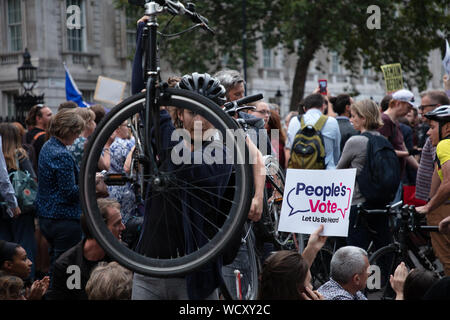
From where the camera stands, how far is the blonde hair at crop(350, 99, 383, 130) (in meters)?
7.66

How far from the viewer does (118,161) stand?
6984mm

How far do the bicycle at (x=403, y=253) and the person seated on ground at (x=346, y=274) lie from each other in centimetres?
157

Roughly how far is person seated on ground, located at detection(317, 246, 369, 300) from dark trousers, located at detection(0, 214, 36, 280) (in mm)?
3547

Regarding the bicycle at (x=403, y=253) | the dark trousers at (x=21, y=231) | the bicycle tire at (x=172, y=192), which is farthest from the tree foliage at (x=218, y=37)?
the bicycle tire at (x=172, y=192)

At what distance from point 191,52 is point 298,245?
22.4 metres

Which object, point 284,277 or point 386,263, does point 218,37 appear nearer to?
point 386,263

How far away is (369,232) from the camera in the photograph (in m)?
7.56

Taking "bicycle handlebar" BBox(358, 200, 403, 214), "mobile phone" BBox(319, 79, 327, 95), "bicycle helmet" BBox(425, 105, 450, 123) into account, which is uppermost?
"mobile phone" BBox(319, 79, 327, 95)

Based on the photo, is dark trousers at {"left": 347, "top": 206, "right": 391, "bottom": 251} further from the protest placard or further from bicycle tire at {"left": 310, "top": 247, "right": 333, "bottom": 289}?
the protest placard

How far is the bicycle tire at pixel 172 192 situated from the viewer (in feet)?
11.2

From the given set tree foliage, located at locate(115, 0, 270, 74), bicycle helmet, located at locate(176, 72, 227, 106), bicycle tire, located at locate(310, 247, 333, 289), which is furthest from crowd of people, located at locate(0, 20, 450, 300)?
tree foliage, located at locate(115, 0, 270, 74)
